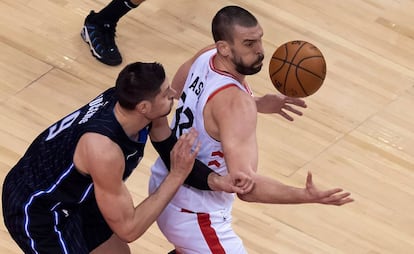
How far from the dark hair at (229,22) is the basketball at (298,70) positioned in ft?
1.51

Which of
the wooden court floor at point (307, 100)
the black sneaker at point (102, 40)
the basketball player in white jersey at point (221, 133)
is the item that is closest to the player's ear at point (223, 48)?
the basketball player in white jersey at point (221, 133)

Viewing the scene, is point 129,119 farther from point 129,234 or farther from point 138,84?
point 129,234

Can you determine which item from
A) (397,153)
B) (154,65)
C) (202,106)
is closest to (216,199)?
(202,106)

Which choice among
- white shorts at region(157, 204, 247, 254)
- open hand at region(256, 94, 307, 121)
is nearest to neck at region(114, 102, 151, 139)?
white shorts at region(157, 204, 247, 254)

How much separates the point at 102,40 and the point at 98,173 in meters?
3.05

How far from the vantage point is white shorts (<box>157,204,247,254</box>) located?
4.96 m

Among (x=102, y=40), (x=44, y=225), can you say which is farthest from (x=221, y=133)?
(x=102, y=40)

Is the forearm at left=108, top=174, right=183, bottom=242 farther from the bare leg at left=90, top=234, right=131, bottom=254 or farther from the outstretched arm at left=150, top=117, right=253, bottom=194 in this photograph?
the bare leg at left=90, top=234, right=131, bottom=254

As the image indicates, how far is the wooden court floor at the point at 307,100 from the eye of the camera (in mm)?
6277

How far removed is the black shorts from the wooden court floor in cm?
106

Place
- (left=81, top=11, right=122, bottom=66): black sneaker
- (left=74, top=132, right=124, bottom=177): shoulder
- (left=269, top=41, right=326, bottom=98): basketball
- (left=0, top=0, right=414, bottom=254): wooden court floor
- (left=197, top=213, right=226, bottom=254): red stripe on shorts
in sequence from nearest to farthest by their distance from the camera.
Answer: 1. (left=74, top=132, right=124, bottom=177): shoulder
2. (left=197, top=213, right=226, bottom=254): red stripe on shorts
3. (left=269, top=41, right=326, bottom=98): basketball
4. (left=0, top=0, right=414, bottom=254): wooden court floor
5. (left=81, top=11, right=122, bottom=66): black sneaker

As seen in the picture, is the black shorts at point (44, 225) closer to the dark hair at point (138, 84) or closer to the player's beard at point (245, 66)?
the dark hair at point (138, 84)

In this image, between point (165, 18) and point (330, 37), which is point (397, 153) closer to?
point (330, 37)

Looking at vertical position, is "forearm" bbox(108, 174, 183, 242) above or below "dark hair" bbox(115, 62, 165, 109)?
below
